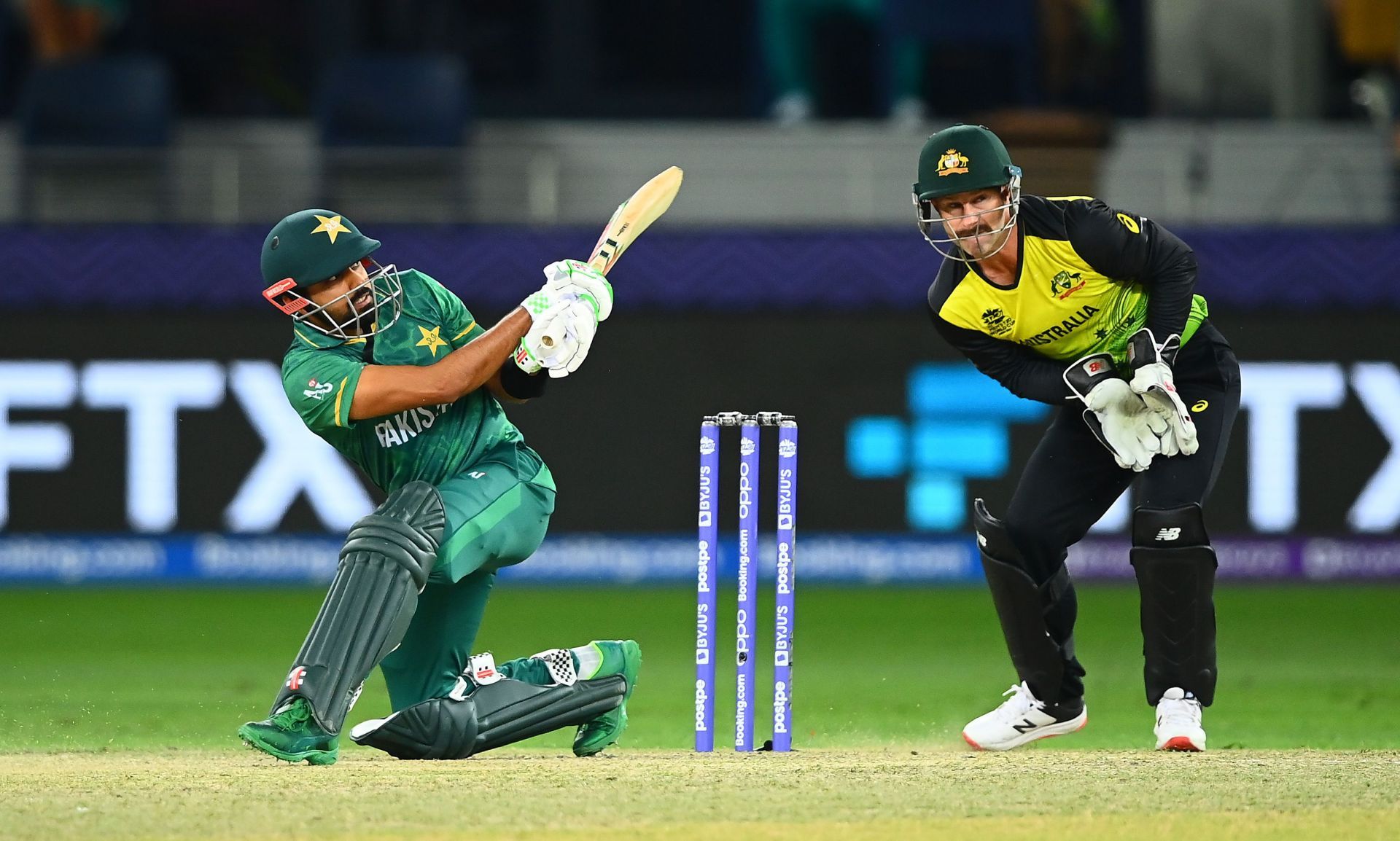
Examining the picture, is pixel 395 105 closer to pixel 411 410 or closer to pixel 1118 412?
pixel 411 410

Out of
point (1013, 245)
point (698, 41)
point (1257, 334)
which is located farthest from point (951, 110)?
point (1013, 245)

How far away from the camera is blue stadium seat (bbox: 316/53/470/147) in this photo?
11836 mm

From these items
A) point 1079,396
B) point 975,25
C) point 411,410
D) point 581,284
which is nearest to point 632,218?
point 581,284

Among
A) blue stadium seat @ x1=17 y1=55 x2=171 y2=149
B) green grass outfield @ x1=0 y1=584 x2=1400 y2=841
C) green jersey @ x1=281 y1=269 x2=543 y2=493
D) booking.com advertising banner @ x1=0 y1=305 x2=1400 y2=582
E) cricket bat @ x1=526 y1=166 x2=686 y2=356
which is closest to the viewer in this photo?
green grass outfield @ x1=0 y1=584 x2=1400 y2=841

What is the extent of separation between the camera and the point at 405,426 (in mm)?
4934

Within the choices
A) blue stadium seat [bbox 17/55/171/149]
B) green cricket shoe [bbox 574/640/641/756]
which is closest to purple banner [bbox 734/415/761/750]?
green cricket shoe [bbox 574/640/641/756]

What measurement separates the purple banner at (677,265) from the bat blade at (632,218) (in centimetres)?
466

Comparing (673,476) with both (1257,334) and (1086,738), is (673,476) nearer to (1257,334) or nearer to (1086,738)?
(1257,334)

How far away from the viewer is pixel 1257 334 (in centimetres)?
1017

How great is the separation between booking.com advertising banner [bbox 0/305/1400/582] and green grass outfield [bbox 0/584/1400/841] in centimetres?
21

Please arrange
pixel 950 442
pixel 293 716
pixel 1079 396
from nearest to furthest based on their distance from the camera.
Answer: pixel 293 716 < pixel 1079 396 < pixel 950 442

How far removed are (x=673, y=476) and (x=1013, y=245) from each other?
5271 mm

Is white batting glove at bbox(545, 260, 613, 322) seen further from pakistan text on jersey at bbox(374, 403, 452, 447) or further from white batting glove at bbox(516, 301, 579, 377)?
pakistan text on jersey at bbox(374, 403, 452, 447)

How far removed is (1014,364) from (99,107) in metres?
7.89
